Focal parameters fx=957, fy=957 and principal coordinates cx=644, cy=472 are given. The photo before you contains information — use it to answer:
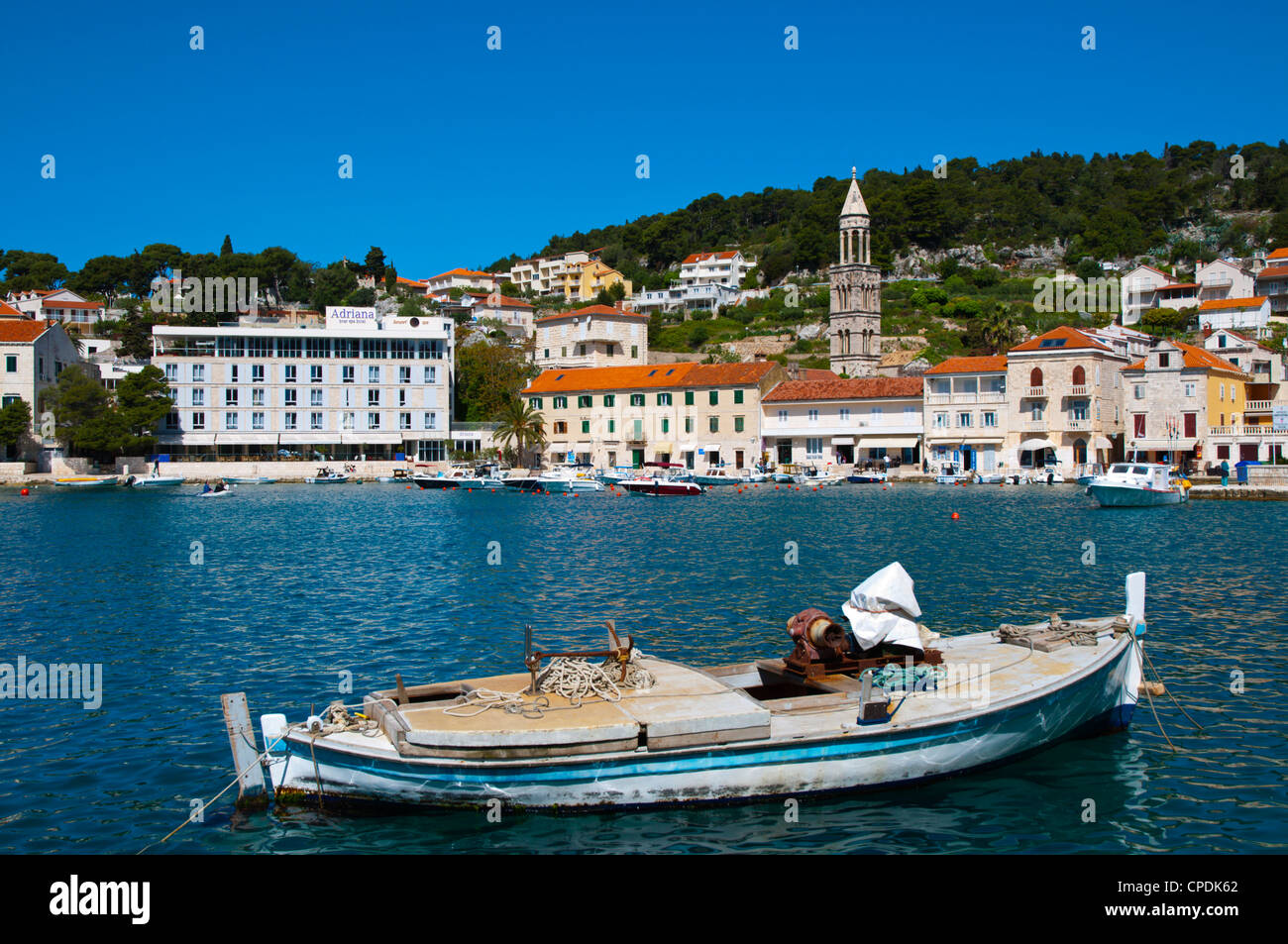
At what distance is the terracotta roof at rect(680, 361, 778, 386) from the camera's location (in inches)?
3312

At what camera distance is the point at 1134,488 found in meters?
51.7

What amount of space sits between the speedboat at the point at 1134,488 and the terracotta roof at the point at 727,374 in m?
35.6

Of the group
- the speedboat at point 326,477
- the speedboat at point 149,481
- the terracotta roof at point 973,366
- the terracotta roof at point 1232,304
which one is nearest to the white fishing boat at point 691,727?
the terracotta roof at point 973,366

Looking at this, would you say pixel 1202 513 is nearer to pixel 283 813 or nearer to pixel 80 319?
pixel 283 813

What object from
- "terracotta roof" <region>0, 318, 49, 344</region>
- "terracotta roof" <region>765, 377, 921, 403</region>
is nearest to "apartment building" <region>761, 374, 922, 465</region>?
"terracotta roof" <region>765, 377, 921, 403</region>

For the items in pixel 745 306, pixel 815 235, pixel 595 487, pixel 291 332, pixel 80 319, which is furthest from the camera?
pixel 815 235

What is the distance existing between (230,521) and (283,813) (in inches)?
1617

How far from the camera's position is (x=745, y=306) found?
135 m

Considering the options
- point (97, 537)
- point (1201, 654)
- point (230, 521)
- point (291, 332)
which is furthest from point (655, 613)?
point (291, 332)

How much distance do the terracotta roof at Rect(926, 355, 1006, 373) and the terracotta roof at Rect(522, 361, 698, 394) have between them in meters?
22.7

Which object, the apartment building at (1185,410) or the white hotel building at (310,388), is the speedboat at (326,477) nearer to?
the white hotel building at (310,388)

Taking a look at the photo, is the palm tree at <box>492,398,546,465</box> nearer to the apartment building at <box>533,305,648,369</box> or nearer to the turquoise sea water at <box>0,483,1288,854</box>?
the apartment building at <box>533,305,648,369</box>

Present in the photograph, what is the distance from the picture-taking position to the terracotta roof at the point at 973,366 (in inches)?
3034

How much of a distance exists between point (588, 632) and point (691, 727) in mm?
9765
